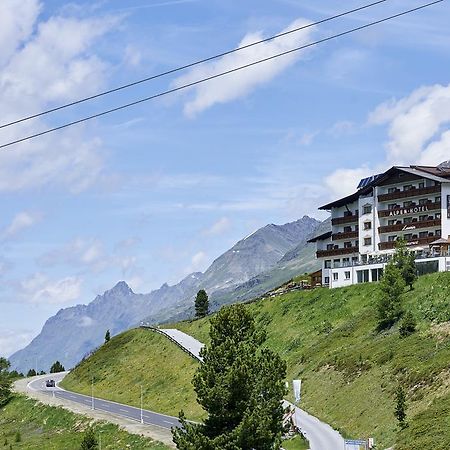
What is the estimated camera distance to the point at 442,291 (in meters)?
86.9

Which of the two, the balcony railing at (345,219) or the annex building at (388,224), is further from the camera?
the balcony railing at (345,219)

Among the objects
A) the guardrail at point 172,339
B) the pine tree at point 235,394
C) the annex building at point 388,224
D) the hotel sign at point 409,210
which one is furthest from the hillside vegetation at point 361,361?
the hotel sign at point 409,210

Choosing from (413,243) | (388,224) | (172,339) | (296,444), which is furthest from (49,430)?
(388,224)

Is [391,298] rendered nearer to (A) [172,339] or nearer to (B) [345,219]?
(B) [345,219]

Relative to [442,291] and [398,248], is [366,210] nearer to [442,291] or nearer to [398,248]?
[398,248]

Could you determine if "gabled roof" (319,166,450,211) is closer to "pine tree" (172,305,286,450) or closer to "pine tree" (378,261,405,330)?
"pine tree" (378,261,405,330)

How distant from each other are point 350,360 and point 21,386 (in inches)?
3274

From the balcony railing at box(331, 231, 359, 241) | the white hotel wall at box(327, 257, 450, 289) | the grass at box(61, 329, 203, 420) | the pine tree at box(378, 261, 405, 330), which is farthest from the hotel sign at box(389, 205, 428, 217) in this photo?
the grass at box(61, 329, 203, 420)

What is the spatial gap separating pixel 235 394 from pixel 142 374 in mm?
75266

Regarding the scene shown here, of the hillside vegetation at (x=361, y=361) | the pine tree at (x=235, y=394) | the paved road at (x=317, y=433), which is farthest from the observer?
the paved road at (x=317, y=433)

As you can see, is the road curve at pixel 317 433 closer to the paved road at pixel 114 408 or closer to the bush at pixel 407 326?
the bush at pixel 407 326

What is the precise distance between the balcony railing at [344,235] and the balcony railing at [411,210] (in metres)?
6.18

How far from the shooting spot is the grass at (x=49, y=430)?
3354 inches

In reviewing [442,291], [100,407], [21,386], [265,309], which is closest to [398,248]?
[442,291]
